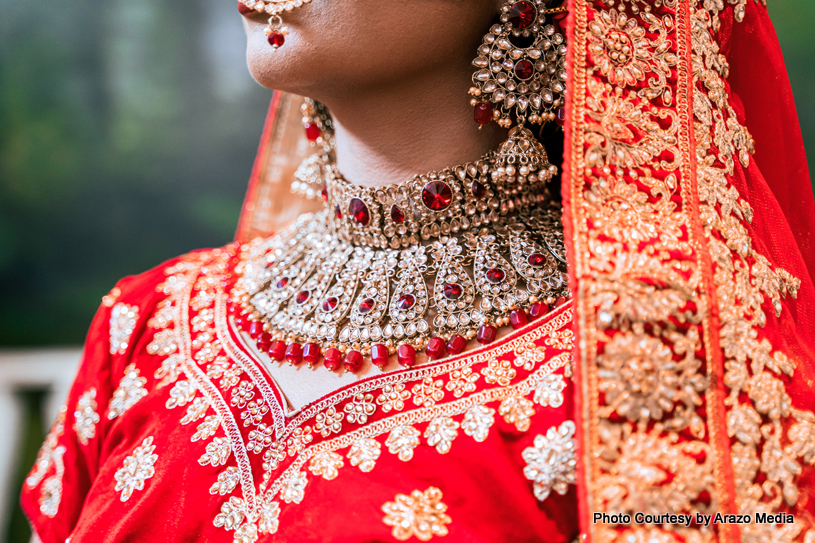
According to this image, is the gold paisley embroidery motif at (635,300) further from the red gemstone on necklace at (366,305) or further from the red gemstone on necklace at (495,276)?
the red gemstone on necklace at (366,305)

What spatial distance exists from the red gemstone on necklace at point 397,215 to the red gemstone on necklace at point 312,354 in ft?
0.68

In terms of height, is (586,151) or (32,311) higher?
(32,311)

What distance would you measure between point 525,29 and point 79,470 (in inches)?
37.8

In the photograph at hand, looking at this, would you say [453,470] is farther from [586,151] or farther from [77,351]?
[77,351]

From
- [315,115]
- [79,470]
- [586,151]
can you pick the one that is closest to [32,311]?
[79,470]

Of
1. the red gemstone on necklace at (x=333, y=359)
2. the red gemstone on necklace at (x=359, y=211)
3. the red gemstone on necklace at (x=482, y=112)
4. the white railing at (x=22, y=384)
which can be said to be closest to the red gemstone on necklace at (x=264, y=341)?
the red gemstone on necklace at (x=333, y=359)

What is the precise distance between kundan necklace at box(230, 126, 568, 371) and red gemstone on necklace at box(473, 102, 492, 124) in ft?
0.14

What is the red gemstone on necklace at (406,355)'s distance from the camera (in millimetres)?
775

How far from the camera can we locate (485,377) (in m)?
0.73

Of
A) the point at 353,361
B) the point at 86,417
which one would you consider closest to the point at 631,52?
the point at 353,361

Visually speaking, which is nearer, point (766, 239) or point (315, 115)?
point (766, 239)

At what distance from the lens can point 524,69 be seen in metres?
0.80

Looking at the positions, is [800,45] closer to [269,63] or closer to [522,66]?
[522,66]

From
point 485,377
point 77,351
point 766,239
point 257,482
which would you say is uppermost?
point 77,351
